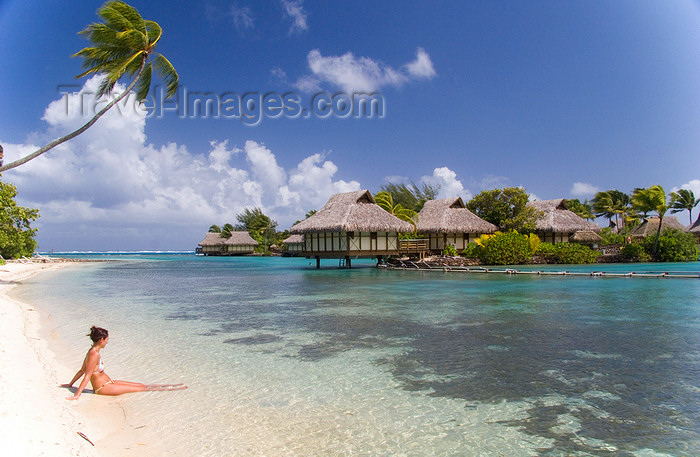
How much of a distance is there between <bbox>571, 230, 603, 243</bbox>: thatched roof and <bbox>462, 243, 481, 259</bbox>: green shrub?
1048cm

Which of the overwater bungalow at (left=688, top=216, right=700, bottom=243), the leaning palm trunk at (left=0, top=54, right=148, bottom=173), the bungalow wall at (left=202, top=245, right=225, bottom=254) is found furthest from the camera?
the bungalow wall at (left=202, top=245, right=225, bottom=254)

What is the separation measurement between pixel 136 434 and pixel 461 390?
3.44m

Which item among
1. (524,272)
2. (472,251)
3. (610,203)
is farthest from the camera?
(610,203)

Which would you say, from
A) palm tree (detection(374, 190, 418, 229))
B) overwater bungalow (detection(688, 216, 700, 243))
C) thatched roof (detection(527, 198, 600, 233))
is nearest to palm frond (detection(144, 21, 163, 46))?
palm tree (detection(374, 190, 418, 229))

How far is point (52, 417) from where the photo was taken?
431cm

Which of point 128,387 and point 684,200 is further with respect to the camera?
point 684,200

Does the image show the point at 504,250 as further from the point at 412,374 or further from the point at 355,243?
the point at 412,374

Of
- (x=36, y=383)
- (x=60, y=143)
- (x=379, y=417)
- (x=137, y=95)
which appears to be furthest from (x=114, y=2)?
(x=379, y=417)

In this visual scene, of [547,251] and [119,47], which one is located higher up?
[119,47]

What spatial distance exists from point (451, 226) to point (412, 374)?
26.7 meters

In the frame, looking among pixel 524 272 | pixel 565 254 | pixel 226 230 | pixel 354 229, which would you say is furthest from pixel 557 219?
pixel 226 230

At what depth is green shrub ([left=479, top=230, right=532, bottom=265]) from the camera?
29156mm

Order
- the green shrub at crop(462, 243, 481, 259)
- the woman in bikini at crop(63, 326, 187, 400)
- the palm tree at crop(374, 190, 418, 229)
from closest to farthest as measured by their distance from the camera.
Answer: the woman in bikini at crop(63, 326, 187, 400)
the green shrub at crop(462, 243, 481, 259)
the palm tree at crop(374, 190, 418, 229)

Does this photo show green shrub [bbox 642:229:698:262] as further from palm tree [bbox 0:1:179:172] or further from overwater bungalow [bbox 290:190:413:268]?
palm tree [bbox 0:1:179:172]
